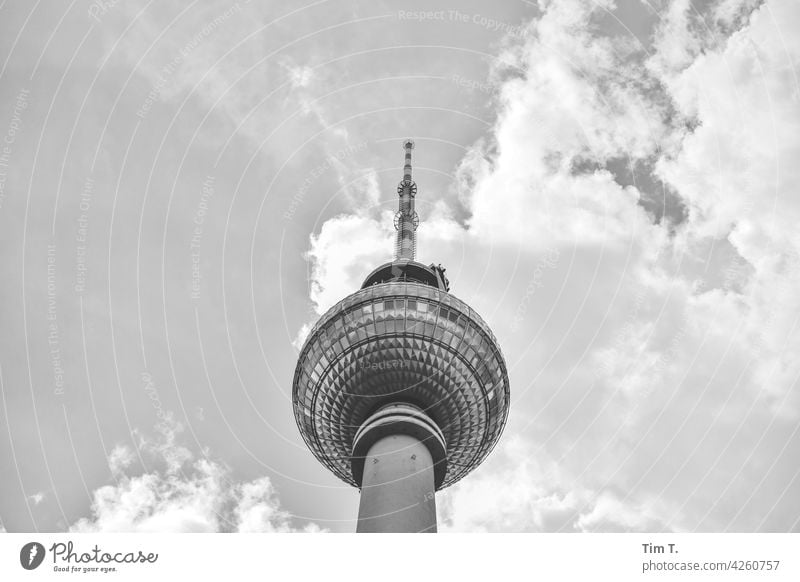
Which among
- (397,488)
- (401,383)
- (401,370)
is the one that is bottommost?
(397,488)

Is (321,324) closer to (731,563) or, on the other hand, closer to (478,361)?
(478,361)

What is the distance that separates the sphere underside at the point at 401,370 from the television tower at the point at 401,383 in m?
0.06

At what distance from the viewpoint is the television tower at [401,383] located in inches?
1444

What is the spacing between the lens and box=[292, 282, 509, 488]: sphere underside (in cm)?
3900

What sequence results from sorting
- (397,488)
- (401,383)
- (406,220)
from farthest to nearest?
(406,220)
(401,383)
(397,488)

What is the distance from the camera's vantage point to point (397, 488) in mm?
31438

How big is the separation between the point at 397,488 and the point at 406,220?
3029 centimetres

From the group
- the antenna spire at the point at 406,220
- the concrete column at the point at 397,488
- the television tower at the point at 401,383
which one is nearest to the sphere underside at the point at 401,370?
the television tower at the point at 401,383

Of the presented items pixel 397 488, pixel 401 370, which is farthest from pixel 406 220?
pixel 397 488

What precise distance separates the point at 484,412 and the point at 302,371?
11930 millimetres

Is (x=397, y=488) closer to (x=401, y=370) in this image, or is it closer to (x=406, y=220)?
(x=401, y=370)

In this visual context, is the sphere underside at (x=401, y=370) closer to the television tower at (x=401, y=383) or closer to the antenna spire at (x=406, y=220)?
the television tower at (x=401, y=383)

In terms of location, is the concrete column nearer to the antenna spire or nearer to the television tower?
the television tower

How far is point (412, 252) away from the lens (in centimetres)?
5484
